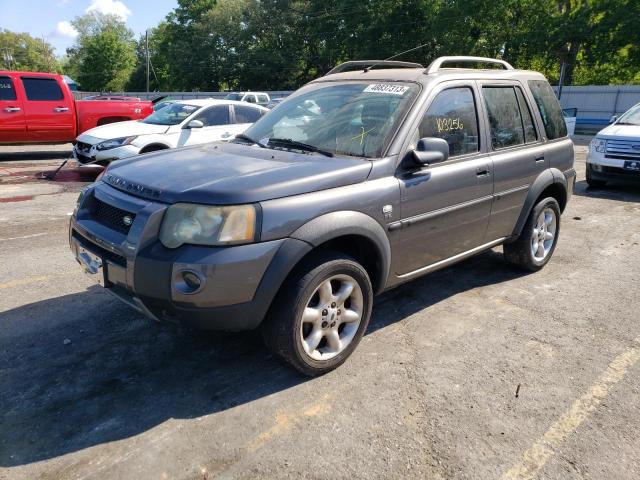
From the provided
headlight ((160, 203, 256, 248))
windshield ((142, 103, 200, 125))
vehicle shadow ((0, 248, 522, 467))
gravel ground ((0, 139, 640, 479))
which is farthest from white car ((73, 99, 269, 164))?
headlight ((160, 203, 256, 248))

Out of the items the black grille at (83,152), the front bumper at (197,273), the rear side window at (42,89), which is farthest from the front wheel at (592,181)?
the rear side window at (42,89)

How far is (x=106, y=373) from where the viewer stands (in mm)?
3215

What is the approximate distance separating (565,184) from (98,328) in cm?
449

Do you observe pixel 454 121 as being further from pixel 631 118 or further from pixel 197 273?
pixel 631 118

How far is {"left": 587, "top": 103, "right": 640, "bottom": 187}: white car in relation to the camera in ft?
28.9

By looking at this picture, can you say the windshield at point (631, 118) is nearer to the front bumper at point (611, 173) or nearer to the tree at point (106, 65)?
the front bumper at point (611, 173)

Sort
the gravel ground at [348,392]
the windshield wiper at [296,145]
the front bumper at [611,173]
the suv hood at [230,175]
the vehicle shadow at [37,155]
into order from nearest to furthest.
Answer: the gravel ground at [348,392] → the suv hood at [230,175] → the windshield wiper at [296,145] → the front bumper at [611,173] → the vehicle shadow at [37,155]

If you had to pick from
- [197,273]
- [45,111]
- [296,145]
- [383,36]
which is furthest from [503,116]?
[383,36]

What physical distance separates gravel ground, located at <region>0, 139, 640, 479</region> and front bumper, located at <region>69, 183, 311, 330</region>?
0.57 meters

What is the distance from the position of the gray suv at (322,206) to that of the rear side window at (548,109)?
0.16 m

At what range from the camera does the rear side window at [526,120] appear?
15.1ft

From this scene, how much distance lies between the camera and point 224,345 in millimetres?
3604

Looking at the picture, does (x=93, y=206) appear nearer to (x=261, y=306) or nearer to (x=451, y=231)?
(x=261, y=306)

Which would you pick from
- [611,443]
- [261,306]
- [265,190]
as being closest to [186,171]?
[265,190]
